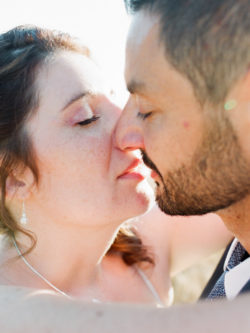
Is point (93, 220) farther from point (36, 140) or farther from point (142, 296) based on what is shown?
point (142, 296)

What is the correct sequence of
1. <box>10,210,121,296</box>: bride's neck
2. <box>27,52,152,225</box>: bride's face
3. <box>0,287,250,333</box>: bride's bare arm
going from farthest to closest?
<box>10,210,121,296</box>: bride's neck → <box>27,52,152,225</box>: bride's face → <box>0,287,250,333</box>: bride's bare arm

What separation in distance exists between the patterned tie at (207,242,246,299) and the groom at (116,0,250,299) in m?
0.02

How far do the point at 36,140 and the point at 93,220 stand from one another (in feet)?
2.17

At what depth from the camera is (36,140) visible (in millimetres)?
2932

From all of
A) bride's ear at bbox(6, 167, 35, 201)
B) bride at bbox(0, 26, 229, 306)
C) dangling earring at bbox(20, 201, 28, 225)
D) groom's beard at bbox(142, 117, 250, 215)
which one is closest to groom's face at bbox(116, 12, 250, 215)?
groom's beard at bbox(142, 117, 250, 215)

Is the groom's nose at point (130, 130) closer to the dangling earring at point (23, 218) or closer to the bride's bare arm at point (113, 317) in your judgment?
the dangling earring at point (23, 218)

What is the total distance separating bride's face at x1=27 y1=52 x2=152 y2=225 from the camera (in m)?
2.93

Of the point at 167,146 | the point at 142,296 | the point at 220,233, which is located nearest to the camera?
the point at 167,146

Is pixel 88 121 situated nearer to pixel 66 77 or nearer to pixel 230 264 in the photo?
pixel 66 77

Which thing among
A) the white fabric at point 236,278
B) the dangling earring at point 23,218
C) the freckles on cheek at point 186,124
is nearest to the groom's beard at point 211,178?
the freckles on cheek at point 186,124

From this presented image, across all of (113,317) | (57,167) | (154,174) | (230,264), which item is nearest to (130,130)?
(154,174)

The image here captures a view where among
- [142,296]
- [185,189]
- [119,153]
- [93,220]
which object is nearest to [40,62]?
[119,153]

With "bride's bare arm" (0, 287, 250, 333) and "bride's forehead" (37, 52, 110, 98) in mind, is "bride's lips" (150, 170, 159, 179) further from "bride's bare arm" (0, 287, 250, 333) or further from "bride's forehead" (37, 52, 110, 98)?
"bride's bare arm" (0, 287, 250, 333)

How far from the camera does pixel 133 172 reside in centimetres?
303
